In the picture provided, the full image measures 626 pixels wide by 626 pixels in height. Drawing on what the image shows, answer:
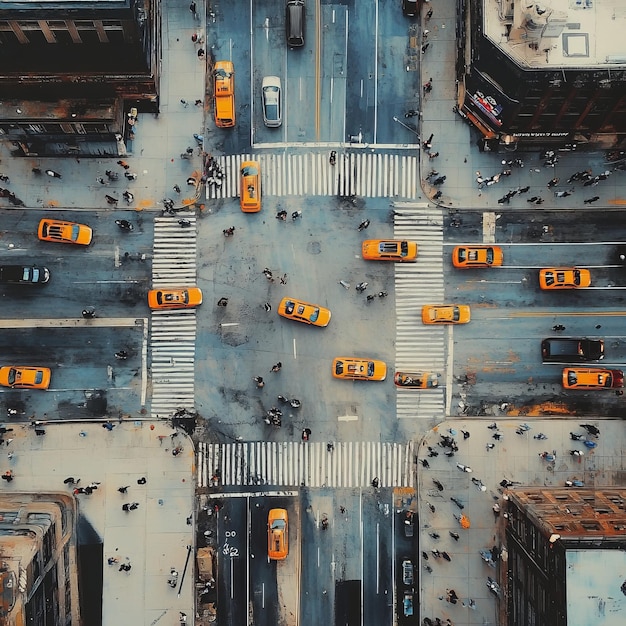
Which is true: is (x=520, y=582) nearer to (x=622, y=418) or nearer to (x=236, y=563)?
(x=622, y=418)

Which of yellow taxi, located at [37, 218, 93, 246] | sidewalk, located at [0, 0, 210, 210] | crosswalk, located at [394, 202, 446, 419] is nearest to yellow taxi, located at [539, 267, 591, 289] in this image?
crosswalk, located at [394, 202, 446, 419]

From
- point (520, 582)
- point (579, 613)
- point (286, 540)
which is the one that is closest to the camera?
point (579, 613)

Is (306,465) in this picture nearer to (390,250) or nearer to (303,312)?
(303,312)

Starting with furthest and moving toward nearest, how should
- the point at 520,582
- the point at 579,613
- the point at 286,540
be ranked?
the point at 286,540, the point at 520,582, the point at 579,613

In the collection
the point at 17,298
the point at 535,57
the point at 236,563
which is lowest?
the point at 236,563

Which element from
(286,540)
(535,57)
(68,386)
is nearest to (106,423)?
(68,386)

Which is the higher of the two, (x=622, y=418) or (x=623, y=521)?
(x=622, y=418)

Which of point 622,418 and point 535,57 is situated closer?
point 535,57

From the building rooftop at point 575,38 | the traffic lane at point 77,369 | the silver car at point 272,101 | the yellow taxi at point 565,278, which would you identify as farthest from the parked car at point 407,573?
the building rooftop at point 575,38
